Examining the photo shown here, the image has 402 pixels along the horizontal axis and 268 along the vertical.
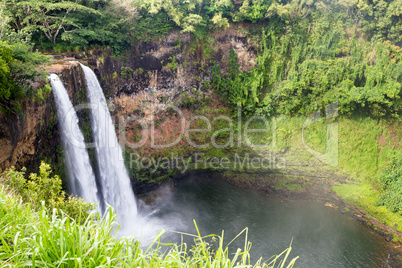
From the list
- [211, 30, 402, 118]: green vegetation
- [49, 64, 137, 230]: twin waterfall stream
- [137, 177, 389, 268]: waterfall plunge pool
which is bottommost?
[137, 177, 389, 268]: waterfall plunge pool

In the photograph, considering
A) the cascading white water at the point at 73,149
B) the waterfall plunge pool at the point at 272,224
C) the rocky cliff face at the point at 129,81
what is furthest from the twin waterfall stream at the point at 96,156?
the waterfall plunge pool at the point at 272,224

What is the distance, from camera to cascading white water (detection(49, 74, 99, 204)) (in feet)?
37.0

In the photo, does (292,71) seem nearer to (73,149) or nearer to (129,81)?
(129,81)

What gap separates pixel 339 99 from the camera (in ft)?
60.3

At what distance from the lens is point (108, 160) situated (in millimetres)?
14703

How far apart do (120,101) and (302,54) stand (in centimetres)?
1501

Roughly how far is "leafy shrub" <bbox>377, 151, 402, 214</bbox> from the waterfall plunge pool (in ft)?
7.66

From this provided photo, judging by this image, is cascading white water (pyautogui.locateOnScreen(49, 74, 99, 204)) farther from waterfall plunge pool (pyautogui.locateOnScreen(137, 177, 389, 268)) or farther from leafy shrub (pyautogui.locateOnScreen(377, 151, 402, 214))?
leafy shrub (pyautogui.locateOnScreen(377, 151, 402, 214))

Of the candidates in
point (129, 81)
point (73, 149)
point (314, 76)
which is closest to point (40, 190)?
point (73, 149)

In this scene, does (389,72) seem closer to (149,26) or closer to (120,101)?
(149,26)

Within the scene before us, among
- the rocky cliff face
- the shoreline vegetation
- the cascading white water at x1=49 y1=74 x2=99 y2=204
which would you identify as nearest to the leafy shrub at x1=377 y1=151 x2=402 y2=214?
the shoreline vegetation

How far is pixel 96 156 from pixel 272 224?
11.7 m

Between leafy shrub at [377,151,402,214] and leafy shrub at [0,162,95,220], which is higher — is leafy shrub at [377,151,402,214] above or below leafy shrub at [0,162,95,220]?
below

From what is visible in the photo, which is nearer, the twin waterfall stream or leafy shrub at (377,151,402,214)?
the twin waterfall stream
